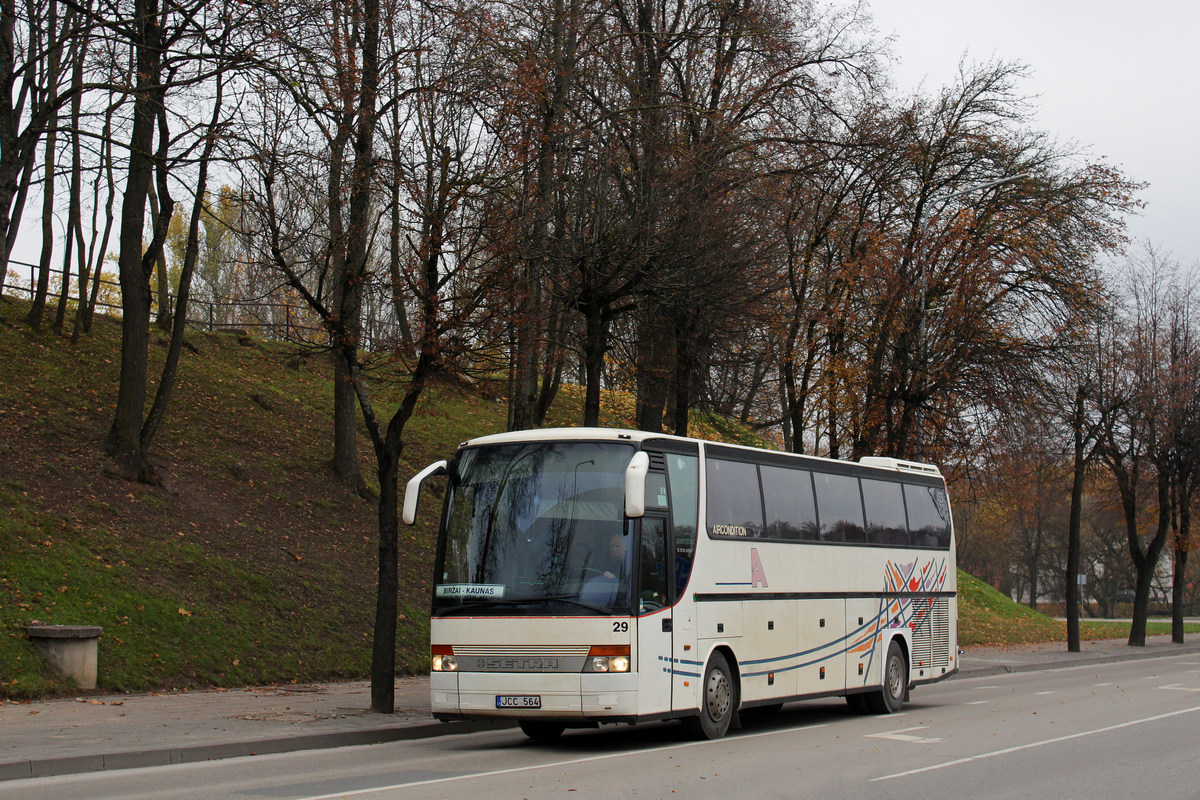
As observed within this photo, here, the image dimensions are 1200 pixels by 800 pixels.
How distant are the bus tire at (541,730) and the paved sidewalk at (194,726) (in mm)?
1130

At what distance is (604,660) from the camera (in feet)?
38.8

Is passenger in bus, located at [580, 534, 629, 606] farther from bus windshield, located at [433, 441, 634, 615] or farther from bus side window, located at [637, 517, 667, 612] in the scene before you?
bus side window, located at [637, 517, 667, 612]

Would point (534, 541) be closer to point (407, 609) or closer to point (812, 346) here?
point (407, 609)

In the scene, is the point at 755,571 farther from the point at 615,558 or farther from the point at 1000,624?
the point at 1000,624

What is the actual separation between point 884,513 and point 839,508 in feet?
5.38

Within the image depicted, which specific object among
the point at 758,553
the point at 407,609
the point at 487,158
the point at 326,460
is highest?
the point at 487,158

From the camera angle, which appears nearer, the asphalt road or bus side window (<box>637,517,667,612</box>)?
the asphalt road

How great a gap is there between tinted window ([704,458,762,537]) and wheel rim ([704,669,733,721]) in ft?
5.59

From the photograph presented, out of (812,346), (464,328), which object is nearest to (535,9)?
(464,328)

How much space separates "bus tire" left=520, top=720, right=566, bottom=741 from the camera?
13750 millimetres

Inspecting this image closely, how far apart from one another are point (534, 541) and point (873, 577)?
7.03 m

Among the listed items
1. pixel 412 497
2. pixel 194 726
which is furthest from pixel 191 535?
pixel 412 497

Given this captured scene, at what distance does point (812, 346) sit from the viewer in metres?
27.5

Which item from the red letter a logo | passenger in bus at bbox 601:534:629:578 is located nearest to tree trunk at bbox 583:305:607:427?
the red letter a logo
